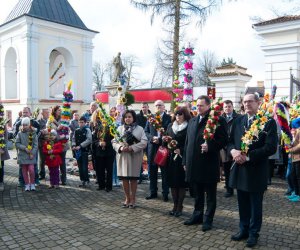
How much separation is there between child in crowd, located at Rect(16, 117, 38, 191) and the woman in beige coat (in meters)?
2.48

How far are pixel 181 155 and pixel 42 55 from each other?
21234 millimetres

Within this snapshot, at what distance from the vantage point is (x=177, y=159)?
575 centimetres

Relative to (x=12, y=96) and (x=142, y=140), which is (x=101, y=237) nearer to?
(x=142, y=140)

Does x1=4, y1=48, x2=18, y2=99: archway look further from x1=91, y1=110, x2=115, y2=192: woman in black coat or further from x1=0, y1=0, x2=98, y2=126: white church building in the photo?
x1=91, y1=110, x2=115, y2=192: woman in black coat

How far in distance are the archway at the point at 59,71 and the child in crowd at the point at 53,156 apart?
19.5m

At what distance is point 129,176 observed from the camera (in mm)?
6168

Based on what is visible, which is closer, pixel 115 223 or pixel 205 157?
pixel 205 157

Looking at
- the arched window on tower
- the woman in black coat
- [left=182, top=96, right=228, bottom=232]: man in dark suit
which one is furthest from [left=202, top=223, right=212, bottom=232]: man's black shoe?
the arched window on tower

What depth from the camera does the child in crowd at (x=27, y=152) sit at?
760cm

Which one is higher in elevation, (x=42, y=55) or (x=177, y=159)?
(x=42, y=55)

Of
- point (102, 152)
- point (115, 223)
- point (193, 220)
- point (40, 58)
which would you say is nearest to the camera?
point (193, 220)

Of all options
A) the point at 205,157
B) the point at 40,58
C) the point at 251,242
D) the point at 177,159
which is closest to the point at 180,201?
the point at 177,159

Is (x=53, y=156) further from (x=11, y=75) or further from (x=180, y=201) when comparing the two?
(x=11, y=75)

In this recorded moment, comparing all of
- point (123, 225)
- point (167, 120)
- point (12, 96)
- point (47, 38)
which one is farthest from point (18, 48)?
point (123, 225)
